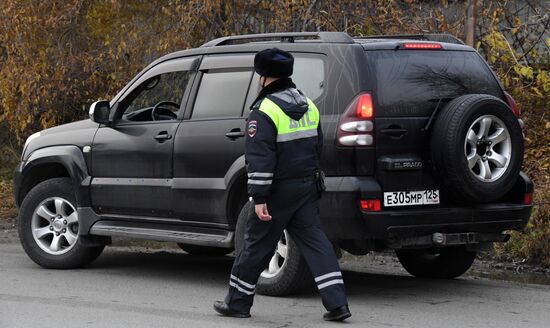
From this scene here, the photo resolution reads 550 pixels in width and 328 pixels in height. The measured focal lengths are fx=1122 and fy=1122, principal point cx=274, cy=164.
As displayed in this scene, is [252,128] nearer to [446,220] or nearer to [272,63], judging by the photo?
[272,63]

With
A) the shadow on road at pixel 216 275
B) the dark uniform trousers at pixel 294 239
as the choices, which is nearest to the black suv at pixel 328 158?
the shadow on road at pixel 216 275

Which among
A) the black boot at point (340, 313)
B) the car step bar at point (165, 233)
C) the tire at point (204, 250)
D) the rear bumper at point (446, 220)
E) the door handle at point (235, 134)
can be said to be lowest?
→ the tire at point (204, 250)

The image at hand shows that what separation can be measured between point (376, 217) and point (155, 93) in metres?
2.53

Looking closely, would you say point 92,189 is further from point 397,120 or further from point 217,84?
point 397,120

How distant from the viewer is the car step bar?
823 centimetres

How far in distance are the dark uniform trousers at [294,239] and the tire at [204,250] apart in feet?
10.6

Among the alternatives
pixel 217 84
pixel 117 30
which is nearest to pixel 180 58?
pixel 217 84

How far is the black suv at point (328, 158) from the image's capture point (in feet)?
24.4

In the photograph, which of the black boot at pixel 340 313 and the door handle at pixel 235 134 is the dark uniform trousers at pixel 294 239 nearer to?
the black boot at pixel 340 313

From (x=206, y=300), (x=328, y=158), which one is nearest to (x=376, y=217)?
(x=328, y=158)

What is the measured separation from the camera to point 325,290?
6.91 meters

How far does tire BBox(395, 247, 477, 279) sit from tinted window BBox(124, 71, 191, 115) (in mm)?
2182

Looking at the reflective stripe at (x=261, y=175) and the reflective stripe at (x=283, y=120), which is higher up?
the reflective stripe at (x=283, y=120)

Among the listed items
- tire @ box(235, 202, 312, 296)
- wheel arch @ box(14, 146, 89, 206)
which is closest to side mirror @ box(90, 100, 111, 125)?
wheel arch @ box(14, 146, 89, 206)
